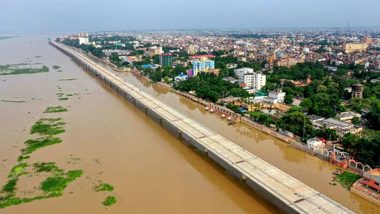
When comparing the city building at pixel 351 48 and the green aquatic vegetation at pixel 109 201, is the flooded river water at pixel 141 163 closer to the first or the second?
the green aquatic vegetation at pixel 109 201

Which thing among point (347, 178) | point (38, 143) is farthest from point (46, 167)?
point (347, 178)

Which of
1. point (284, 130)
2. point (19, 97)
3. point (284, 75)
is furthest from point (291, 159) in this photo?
point (19, 97)

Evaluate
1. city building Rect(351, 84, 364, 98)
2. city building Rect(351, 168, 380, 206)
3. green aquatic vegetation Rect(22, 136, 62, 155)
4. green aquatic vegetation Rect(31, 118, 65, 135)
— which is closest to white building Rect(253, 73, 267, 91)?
city building Rect(351, 84, 364, 98)

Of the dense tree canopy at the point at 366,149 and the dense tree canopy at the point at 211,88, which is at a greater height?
the dense tree canopy at the point at 211,88

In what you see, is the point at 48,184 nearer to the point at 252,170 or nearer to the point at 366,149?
the point at 252,170

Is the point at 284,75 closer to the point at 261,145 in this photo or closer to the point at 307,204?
the point at 261,145

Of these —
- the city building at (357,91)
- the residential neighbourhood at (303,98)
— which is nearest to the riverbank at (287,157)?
the residential neighbourhood at (303,98)
